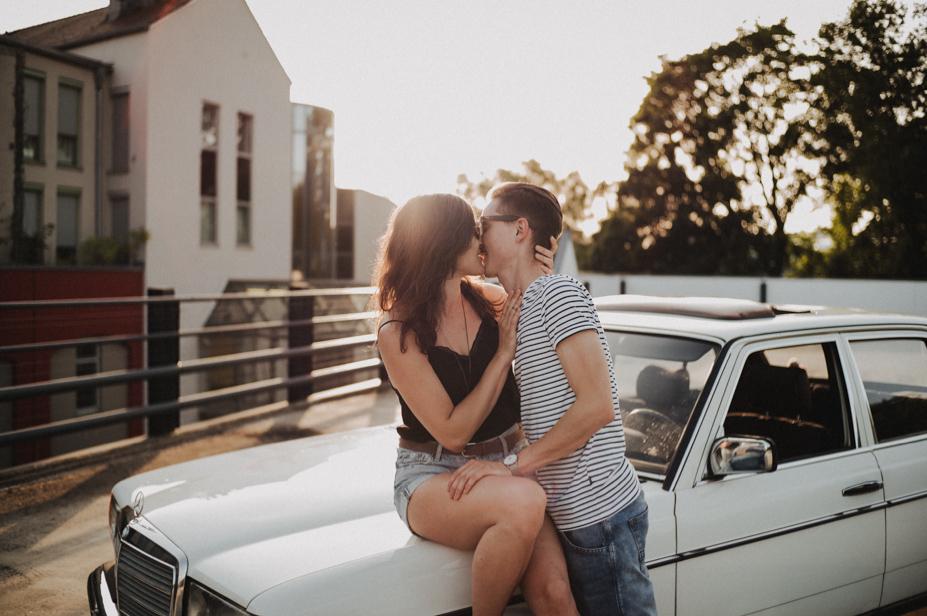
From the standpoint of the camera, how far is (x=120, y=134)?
18.4m

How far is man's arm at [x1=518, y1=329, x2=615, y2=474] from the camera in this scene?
2.05 meters

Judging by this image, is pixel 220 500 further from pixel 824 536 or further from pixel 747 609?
pixel 824 536

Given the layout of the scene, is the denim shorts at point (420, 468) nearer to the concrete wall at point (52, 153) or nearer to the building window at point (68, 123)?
the concrete wall at point (52, 153)

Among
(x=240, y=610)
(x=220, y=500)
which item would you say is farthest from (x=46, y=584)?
(x=240, y=610)

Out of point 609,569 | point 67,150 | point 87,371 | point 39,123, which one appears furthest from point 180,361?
point 67,150

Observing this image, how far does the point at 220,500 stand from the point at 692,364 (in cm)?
194

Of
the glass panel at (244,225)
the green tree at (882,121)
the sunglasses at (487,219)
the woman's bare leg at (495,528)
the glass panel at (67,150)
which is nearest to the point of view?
the woman's bare leg at (495,528)

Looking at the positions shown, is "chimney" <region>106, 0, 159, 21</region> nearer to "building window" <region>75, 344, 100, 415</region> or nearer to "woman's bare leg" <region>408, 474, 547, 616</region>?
"building window" <region>75, 344, 100, 415</region>

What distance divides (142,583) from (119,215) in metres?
18.4

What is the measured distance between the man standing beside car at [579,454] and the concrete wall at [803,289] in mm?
21037

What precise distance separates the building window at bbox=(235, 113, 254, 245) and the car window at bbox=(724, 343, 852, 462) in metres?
19.4

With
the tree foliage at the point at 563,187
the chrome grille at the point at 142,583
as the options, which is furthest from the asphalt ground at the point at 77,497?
the tree foliage at the point at 563,187

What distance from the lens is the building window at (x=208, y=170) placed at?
64.1 feet

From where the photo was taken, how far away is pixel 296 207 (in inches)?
1148
